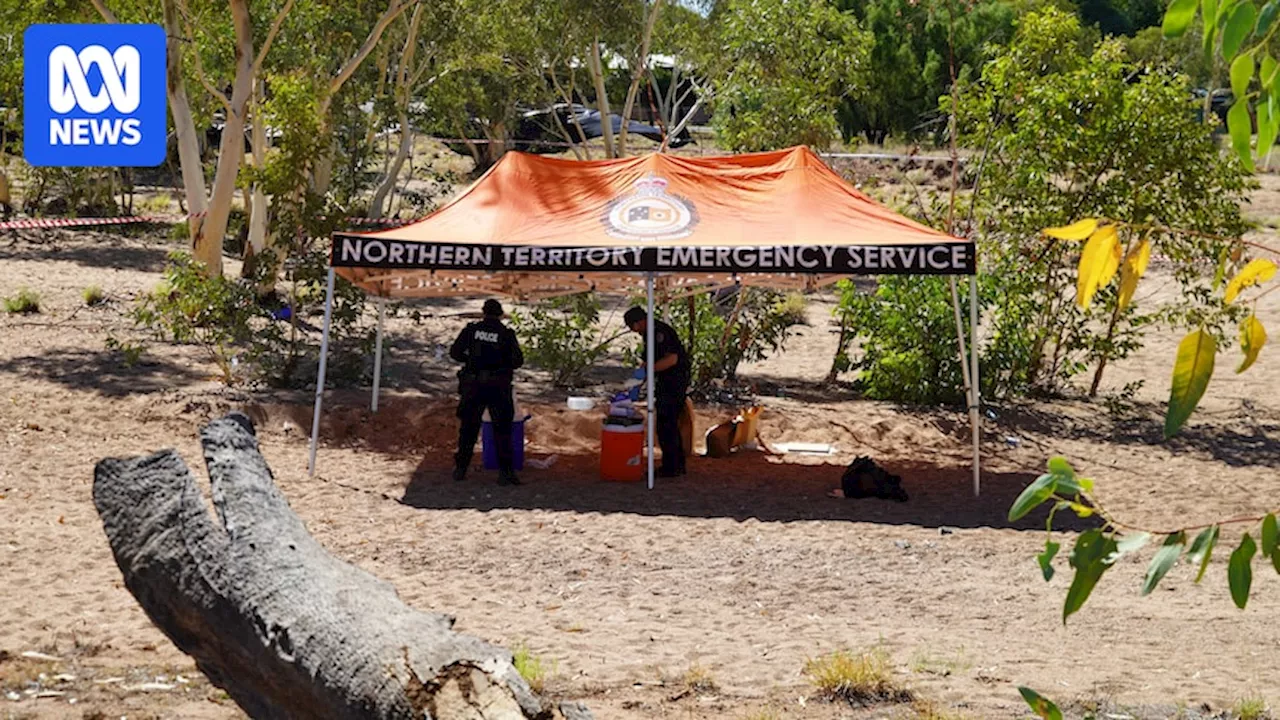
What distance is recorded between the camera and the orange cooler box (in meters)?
13.3

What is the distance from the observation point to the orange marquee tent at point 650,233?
12.4 m

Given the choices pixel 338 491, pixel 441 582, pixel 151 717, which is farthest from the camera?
pixel 338 491

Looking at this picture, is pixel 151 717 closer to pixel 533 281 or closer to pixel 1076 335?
pixel 533 281

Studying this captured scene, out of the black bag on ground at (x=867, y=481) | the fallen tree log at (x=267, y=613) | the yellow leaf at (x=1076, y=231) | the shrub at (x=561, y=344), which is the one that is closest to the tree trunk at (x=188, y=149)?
the shrub at (x=561, y=344)

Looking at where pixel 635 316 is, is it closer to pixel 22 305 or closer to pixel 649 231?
pixel 649 231

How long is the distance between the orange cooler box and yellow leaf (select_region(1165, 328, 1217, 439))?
11.0 m

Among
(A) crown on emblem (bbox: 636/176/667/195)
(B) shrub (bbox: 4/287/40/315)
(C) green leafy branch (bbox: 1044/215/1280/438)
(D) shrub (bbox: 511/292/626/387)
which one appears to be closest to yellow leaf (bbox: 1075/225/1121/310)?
(C) green leafy branch (bbox: 1044/215/1280/438)

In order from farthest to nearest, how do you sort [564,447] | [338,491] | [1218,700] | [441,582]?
1. [564,447]
2. [338,491]
3. [441,582]
4. [1218,700]

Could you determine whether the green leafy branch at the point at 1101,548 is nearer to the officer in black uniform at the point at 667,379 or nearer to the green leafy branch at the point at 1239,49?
the green leafy branch at the point at 1239,49

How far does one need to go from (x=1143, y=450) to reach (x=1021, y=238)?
2.78m

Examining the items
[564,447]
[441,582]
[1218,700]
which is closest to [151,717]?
[441,582]

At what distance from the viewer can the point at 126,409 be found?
15.1m

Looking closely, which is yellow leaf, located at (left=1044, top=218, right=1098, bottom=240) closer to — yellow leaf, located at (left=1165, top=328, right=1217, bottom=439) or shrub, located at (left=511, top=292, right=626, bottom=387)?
yellow leaf, located at (left=1165, top=328, right=1217, bottom=439)

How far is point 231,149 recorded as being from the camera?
64.0 feet
